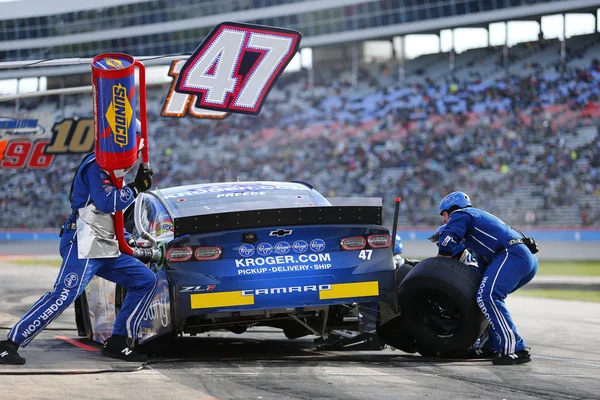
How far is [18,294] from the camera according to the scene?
13508 mm

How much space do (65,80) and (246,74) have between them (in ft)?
160

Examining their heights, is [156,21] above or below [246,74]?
above

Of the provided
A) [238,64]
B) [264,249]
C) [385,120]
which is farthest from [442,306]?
[385,120]

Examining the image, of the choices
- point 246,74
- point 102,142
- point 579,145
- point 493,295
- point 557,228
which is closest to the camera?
point 102,142

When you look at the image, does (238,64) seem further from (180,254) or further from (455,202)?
(180,254)

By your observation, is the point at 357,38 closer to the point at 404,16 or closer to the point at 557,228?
the point at 404,16

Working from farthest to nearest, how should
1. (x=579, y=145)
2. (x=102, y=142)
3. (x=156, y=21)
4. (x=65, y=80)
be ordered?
(x=65, y=80)
(x=156, y=21)
(x=579, y=145)
(x=102, y=142)

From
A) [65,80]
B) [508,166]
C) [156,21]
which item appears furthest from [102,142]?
[65,80]

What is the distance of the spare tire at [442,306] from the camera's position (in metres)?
6.90

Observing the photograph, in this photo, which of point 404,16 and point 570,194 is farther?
point 404,16

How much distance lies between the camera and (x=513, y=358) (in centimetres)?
688

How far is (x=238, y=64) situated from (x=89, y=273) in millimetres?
7031

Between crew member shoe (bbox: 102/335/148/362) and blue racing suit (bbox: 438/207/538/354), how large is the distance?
2.36m

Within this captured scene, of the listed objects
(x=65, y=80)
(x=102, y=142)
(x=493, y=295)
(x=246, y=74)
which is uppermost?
(x=65, y=80)
